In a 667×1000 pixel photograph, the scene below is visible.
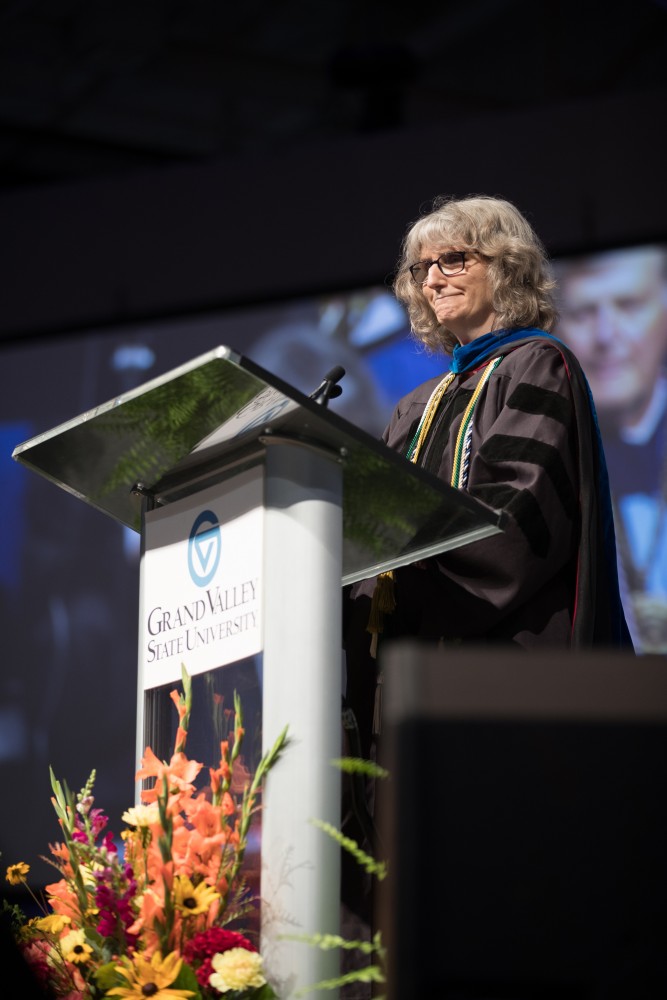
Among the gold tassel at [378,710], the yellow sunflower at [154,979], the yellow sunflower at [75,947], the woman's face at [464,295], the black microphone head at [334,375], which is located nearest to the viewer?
the yellow sunflower at [154,979]

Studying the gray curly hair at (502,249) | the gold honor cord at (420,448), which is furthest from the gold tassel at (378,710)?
the gray curly hair at (502,249)

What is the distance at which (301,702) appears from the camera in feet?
5.24

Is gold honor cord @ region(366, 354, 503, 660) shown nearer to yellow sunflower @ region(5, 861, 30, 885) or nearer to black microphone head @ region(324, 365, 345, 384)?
black microphone head @ region(324, 365, 345, 384)

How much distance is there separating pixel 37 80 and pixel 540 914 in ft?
22.8

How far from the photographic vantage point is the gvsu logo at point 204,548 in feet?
5.65

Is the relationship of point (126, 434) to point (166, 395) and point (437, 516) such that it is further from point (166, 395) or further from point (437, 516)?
point (437, 516)

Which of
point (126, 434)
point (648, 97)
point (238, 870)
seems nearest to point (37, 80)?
point (648, 97)

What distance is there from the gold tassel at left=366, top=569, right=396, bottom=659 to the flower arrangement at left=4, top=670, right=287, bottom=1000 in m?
0.53

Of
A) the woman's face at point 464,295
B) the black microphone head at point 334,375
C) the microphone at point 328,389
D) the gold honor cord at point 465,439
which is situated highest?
the woman's face at point 464,295

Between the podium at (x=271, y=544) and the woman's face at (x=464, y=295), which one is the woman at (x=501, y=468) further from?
the podium at (x=271, y=544)

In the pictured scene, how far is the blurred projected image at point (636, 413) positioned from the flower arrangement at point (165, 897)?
3.31 m

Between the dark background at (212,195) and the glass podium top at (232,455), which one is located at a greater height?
the dark background at (212,195)

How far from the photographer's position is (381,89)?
6645 millimetres

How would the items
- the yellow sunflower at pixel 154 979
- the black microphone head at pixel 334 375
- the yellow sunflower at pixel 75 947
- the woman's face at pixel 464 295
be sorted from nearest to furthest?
the yellow sunflower at pixel 154 979
the yellow sunflower at pixel 75 947
the black microphone head at pixel 334 375
the woman's face at pixel 464 295
